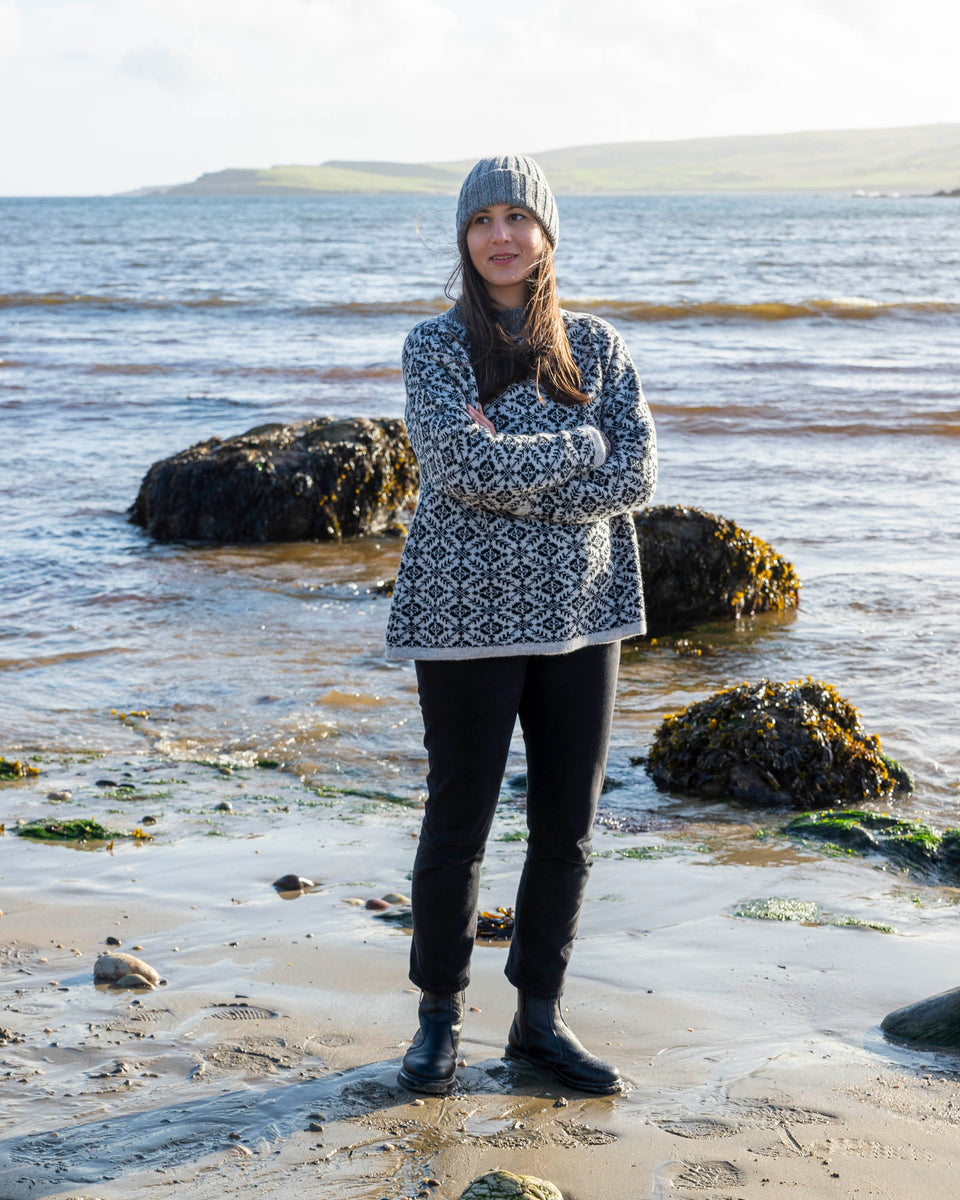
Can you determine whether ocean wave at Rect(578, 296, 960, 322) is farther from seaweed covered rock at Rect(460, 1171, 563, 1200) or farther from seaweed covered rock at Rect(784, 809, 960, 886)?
seaweed covered rock at Rect(460, 1171, 563, 1200)

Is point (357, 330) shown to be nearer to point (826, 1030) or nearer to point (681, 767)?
point (681, 767)

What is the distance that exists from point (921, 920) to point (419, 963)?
1966 millimetres

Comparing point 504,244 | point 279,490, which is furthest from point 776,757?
point 279,490

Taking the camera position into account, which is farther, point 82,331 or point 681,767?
point 82,331

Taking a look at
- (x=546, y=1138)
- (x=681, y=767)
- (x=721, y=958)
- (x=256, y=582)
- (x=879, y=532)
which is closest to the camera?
(x=546, y=1138)

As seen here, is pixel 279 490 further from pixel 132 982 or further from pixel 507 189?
pixel 507 189

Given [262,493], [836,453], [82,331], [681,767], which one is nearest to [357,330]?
[82,331]

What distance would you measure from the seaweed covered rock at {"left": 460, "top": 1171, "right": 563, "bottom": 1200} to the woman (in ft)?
1.80

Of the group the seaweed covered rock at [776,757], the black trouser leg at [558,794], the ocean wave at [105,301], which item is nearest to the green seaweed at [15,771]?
the seaweed covered rock at [776,757]

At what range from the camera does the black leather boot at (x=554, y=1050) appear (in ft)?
10.5

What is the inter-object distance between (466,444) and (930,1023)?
6.75 feet

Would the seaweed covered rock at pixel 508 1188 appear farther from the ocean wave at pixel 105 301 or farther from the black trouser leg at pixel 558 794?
Answer: the ocean wave at pixel 105 301

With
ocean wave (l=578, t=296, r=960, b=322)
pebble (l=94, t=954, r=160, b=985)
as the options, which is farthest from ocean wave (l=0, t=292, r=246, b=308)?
pebble (l=94, t=954, r=160, b=985)

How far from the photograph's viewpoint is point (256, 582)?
985 cm
